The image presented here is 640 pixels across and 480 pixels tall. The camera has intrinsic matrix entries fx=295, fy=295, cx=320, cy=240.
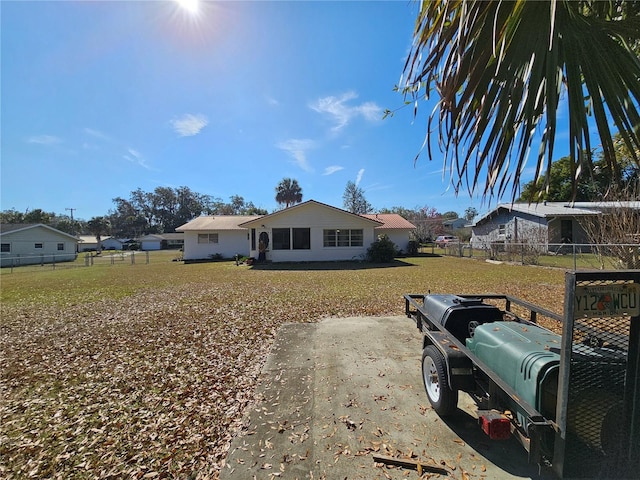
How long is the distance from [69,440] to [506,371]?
4018 mm

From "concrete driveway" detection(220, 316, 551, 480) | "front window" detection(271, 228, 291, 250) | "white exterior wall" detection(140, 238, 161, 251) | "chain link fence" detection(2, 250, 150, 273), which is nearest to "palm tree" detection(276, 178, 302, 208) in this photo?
"chain link fence" detection(2, 250, 150, 273)

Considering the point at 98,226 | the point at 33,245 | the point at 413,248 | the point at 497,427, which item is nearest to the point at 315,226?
the point at 413,248

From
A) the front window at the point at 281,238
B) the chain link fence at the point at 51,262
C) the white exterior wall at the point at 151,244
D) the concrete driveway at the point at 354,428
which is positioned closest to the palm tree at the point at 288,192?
the chain link fence at the point at 51,262

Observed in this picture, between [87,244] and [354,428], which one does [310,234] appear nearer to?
[354,428]

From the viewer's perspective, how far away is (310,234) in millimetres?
20219

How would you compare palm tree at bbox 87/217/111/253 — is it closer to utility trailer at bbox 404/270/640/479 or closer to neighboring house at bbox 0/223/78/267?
neighboring house at bbox 0/223/78/267

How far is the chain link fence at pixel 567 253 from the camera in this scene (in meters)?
8.41

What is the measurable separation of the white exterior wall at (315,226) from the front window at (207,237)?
5.89 meters

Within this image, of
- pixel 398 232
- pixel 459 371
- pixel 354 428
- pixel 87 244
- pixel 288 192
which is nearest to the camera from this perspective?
pixel 459 371

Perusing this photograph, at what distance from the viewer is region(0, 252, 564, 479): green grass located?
8.75 ft

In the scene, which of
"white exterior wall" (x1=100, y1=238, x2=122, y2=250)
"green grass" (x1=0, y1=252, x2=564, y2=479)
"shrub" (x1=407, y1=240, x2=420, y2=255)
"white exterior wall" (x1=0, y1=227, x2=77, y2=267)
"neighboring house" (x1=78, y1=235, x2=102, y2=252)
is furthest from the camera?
"white exterior wall" (x1=100, y1=238, x2=122, y2=250)

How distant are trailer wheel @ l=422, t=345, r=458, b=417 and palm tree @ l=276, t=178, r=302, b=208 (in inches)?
1686

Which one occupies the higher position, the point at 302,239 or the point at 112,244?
the point at 112,244

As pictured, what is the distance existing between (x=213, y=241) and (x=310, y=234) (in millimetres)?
9415
